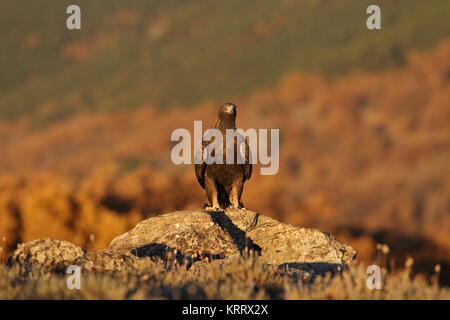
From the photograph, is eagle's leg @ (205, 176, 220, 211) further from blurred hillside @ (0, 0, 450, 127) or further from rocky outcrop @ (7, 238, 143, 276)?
blurred hillside @ (0, 0, 450, 127)

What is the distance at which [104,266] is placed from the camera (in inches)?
296

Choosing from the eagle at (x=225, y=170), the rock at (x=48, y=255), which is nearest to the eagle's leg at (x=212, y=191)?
the eagle at (x=225, y=170)

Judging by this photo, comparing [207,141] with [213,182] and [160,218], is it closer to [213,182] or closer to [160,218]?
[213,182]

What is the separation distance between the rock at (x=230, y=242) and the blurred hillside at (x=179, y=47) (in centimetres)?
6550

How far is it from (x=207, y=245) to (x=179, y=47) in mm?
104161

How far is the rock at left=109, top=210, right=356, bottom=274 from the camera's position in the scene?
858cm

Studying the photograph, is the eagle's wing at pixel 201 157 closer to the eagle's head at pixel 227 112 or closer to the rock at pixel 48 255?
the eagle's head at pixel 227 112

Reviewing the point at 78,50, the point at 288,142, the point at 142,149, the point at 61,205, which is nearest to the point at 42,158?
the point at 142,149

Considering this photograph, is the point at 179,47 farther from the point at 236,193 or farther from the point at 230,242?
the point at 230,242

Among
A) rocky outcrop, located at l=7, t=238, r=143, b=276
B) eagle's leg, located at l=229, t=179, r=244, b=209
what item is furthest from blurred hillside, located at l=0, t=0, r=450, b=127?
rocky outcrop, located at l=7, t=238, r=143, b=276

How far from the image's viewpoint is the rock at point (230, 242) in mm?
8578

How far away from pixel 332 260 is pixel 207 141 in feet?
8.34

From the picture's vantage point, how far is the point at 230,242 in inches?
344
